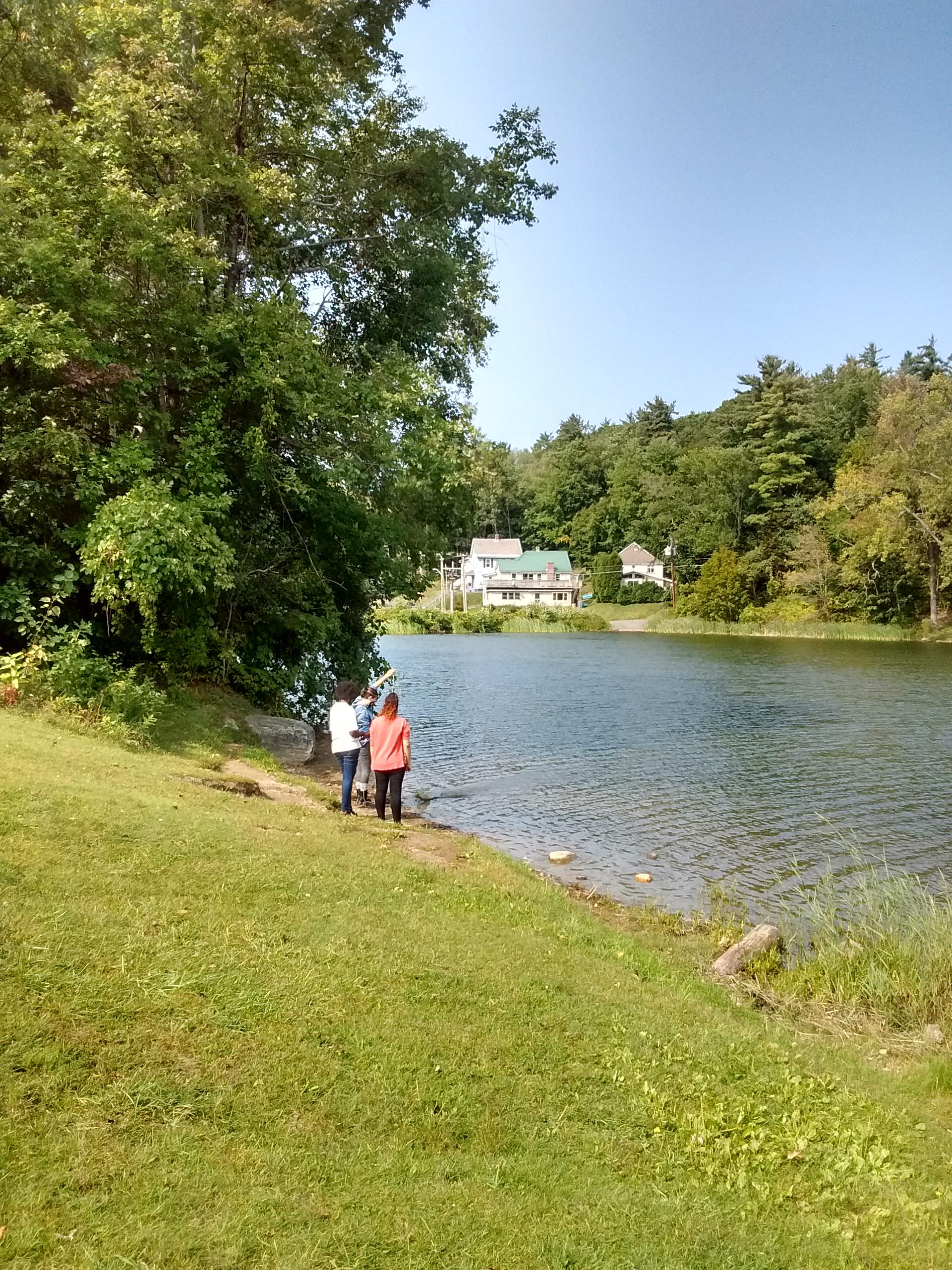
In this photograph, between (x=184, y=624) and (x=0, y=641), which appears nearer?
(x=0, y=641)

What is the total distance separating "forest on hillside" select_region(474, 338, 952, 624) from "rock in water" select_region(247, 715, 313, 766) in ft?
71.5

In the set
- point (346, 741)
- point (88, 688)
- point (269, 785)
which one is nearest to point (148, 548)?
point (88, 688)

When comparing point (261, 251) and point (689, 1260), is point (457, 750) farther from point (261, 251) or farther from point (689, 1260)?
point (689, 1260)

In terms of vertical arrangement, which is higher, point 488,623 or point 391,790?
point 488,623

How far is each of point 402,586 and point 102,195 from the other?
32.5ft

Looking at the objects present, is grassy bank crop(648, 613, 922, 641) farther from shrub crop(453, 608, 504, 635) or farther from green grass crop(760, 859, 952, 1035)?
green grass crop(760, 859, 952, 1035)

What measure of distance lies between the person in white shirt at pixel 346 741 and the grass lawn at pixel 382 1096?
185 inches

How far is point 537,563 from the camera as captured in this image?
11300cm

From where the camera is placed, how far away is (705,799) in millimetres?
18219

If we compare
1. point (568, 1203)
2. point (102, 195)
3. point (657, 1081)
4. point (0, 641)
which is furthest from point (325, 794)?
point (102, 195)

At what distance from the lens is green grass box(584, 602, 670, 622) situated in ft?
318

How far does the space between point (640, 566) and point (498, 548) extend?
872 inches

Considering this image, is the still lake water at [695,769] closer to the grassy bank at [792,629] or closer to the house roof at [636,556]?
the grassy bank at [792,629]

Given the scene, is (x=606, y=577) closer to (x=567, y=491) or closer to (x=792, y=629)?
(x=567, y=491)
